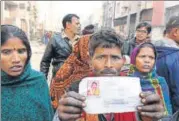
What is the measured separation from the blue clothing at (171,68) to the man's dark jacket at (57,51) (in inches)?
57.8

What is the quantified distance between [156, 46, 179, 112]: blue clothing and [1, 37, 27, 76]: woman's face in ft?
5.79

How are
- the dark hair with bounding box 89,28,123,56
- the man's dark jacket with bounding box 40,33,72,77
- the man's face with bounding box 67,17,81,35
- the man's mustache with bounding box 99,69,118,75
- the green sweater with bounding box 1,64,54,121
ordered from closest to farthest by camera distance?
the man's mustache with bounding box 99,69,118,75
the dark hair with bounding box 89,28,123,56
the green sweater with bounding box 1,64,54,121
the man's dark jacket with bounding box 40,33,72,77
the man's face with bounding box 67,17,81,35

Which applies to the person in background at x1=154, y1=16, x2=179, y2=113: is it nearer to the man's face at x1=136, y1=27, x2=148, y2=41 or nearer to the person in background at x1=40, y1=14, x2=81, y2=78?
the person in background at x1=40, y1=14, x2=81, y2=78

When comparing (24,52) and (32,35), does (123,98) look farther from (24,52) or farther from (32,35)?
(32,35)

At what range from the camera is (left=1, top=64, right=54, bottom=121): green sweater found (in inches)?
99.9

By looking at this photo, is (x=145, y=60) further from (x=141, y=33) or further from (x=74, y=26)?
(x=141, y=33)

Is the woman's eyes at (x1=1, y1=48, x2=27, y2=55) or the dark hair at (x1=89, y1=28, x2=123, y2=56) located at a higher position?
the dark hair at (x1=89, y1=28, x2=123, y2=56)

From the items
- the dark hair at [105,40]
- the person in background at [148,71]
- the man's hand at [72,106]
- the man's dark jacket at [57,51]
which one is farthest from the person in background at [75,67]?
the man's hand at [72,106]

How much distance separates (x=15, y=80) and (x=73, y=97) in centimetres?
99

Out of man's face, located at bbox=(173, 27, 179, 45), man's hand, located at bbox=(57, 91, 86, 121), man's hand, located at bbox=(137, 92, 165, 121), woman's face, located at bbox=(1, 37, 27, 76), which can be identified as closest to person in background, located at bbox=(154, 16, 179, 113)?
man's face, located at bbox=(173, 27, 179, 45)

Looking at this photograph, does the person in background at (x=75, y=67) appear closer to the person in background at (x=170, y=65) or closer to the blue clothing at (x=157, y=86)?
the blue clothing at (x=157, y=86)

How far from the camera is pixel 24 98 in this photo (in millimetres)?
2605

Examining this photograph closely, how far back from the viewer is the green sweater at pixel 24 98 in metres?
2.54

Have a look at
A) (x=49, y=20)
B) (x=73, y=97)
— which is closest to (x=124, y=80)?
(x=73, y=97)
